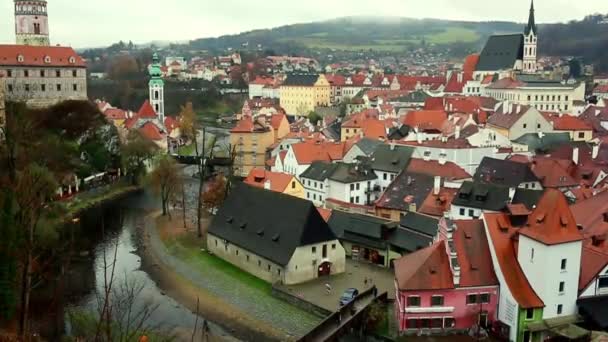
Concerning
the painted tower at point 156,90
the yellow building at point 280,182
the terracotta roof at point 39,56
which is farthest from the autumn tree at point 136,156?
the painted tower at point 156,90

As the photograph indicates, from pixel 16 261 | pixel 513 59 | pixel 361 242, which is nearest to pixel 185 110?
pixel 513 59

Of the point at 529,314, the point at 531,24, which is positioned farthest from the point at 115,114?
the point at 529,314

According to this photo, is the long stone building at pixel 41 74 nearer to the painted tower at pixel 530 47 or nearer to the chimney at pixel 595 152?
the chimney at pixel 595 152

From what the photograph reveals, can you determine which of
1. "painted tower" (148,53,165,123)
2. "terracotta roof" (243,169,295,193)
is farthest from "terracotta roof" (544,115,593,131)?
"painted tower" (148,53,165,123)

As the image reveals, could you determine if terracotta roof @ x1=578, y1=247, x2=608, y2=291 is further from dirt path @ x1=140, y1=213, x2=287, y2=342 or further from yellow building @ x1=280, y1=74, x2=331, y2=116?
yellow building @ x1=280, y1=74, x2=331, y2=116

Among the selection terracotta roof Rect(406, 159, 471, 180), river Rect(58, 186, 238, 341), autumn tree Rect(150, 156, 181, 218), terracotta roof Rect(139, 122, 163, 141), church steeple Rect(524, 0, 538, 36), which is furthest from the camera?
church steeple Rect(524, 0, 538, 36)

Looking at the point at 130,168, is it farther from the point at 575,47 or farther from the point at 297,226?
the point at 575,47

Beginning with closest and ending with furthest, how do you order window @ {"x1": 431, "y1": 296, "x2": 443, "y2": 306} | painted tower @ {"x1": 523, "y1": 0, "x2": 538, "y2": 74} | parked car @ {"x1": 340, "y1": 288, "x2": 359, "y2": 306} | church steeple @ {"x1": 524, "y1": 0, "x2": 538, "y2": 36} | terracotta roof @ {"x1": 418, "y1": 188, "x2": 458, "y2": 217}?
window @ {"x1": 431, "y1": 296, "x2": 443, "y2": 306} < parked car @ {"x1": 340, "y1": 288, "x2": 359, "y2": 306} < terracotta roof @ {"x1": 418, "y1": 188, "x2": 458, "y2": 217} < painted tower @ {"x1": 523, "y1": 0, "x2": 538, "y2": 74} < church steeple @ {"x1": 524, "y1": 0, "x2": 538, "y2": 36}
